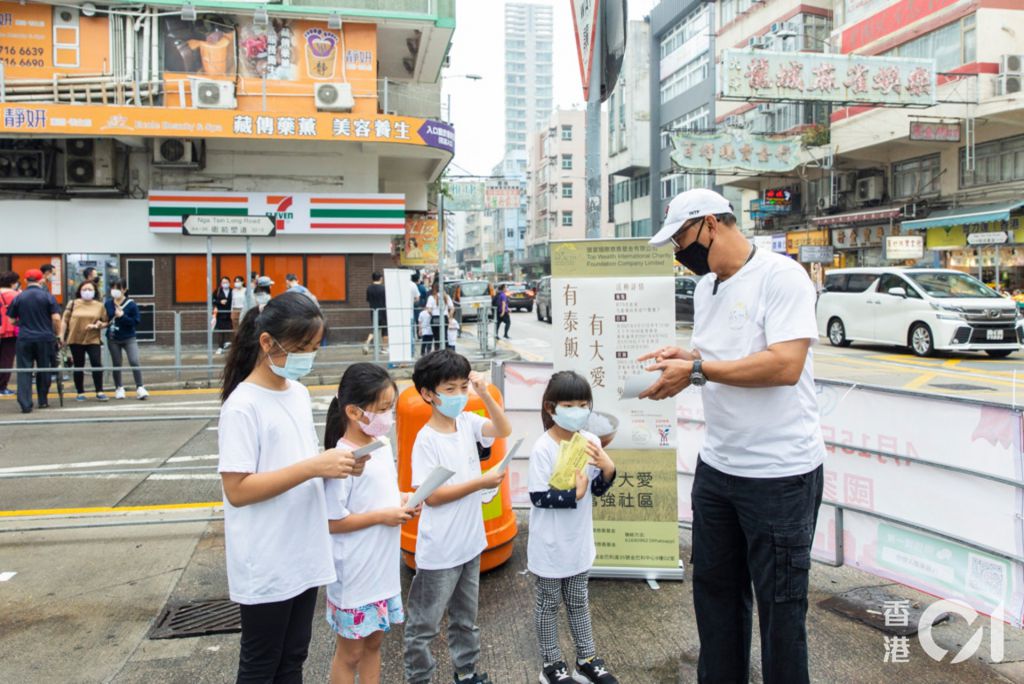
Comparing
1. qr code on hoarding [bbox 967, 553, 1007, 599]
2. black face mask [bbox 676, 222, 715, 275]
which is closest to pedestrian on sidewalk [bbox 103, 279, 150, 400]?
black face mask [bbox 676, 222, 715, 275]

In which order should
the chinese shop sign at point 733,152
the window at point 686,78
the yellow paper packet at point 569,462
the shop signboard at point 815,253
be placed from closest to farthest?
the yellow paper packet at point 569,462, the chinese shop sign at point 733,152, the shop signboard at point 815,253, the window at point 686,78

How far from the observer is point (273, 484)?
2359 millimetres

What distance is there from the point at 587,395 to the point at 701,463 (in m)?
0.64

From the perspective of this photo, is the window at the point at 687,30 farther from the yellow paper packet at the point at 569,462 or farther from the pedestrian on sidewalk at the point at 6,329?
the yellow paper packet at the point at 569,462

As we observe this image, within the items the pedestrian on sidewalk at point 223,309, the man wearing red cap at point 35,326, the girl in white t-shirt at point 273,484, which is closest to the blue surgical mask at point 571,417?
the girl in white t-shirt at point 273,484

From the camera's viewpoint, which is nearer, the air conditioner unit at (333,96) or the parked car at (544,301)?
the air conditioner unit at (333,96)

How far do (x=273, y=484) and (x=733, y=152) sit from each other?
29.2 meters

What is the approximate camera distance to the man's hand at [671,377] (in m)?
2.67

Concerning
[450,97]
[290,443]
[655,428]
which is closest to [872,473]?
[655,428]

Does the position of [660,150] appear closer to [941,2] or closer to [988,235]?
[941,2]

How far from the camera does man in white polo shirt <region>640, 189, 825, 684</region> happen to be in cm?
263

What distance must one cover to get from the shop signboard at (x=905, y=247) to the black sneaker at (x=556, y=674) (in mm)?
25847

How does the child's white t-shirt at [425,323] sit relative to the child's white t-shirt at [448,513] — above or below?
above

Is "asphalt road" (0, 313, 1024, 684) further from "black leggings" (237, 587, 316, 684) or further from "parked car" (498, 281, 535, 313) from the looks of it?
"parked car" (498, 281, 535, 313)
